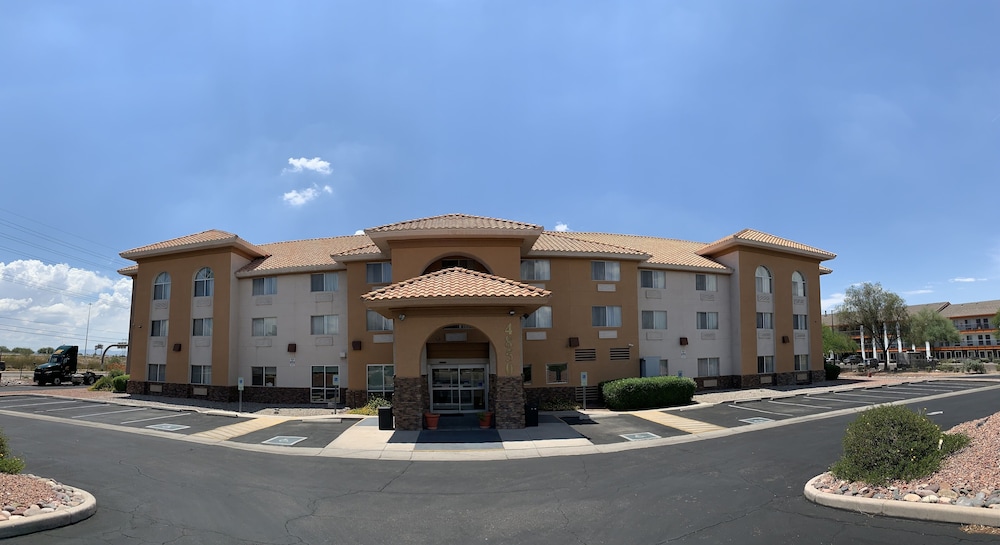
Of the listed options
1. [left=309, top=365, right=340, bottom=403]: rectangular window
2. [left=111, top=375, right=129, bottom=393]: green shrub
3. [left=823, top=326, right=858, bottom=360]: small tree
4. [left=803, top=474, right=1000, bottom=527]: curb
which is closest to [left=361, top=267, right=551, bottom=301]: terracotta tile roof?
[left=309, top=365, right=340, bottom=403]: rectangular window

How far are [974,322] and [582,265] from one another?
9502cm

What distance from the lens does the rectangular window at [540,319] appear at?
2509 centimetres

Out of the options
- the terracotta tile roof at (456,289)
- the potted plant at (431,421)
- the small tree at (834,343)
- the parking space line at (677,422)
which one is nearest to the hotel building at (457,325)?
the terracotta tile roof at (456,289)

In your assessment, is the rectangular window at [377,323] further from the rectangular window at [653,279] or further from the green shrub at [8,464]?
the green shrub at [8,464]

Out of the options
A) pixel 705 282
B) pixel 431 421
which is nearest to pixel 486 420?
pixel 431 421

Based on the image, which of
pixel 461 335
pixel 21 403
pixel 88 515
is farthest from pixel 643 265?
pixel 21 403

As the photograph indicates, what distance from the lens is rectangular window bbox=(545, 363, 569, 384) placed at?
2484 centimetres

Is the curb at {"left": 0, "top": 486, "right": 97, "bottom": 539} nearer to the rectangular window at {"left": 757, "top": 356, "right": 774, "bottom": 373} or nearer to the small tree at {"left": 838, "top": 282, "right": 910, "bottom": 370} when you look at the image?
the rectangular window at {"left": 757, "top": 356, "right": 774, "bottom": 373}

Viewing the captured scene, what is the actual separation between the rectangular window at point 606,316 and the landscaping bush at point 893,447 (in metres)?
16.7

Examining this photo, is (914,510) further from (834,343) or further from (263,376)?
(834,343)

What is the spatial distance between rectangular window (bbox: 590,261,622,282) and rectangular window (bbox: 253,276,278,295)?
17578 millimetres

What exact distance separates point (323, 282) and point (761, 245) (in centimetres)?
2608

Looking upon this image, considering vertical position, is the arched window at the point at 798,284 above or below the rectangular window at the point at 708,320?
above

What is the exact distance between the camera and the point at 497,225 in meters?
23.0
